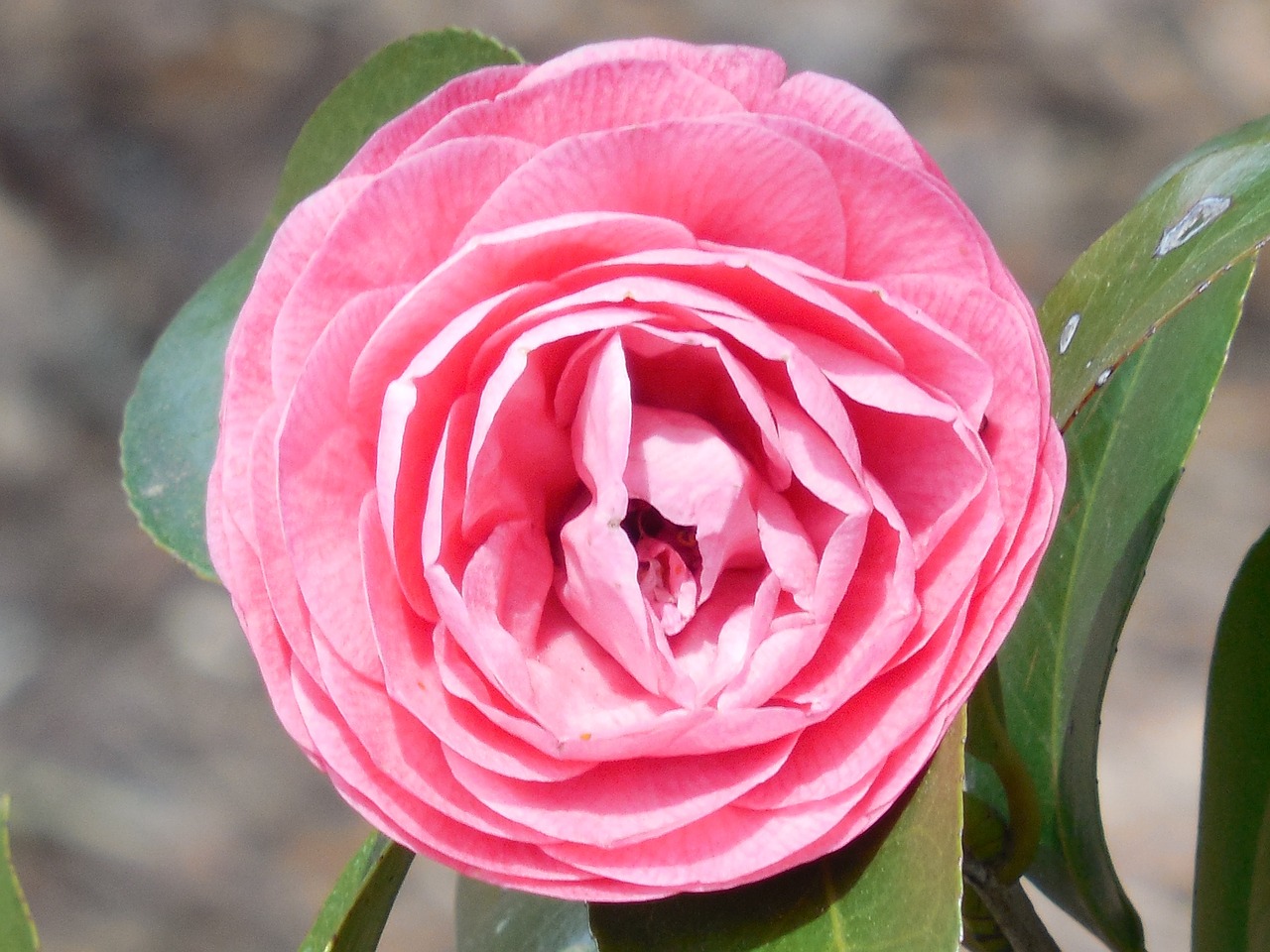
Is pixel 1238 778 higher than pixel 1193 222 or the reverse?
the reverse

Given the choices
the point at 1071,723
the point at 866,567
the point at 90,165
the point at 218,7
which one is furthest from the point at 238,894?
the point at 866,567

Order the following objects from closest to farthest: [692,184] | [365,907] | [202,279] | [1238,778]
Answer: [692,184], [365,907], [1238,778], [202,279]

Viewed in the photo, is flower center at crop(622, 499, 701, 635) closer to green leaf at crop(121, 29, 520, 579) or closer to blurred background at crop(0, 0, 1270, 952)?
green leaf at crop(121, 29, 520, 579)

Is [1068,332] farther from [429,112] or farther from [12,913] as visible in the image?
[12,913]

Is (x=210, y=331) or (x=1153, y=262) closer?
(x=1153, y=262)

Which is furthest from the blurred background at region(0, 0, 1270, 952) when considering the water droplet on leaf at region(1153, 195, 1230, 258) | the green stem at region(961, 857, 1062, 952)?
the water droplet on leaf at region(1153, 195, 1230, 258)

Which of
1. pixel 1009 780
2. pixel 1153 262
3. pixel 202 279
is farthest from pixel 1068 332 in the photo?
pixel 202 279
